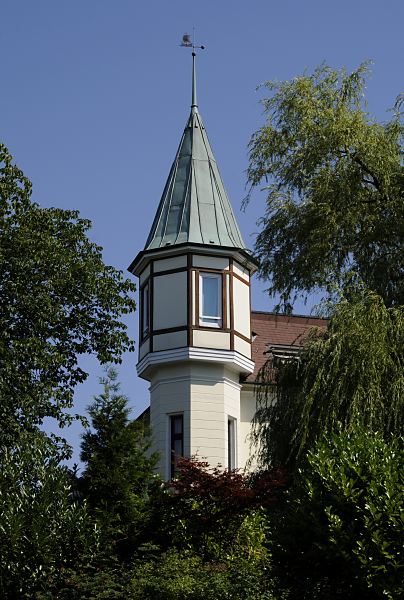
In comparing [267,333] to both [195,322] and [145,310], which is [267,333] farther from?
[195,322]

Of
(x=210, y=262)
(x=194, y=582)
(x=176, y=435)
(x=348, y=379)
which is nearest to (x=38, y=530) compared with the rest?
(x=194, y=582)

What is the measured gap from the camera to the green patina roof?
3022 cm

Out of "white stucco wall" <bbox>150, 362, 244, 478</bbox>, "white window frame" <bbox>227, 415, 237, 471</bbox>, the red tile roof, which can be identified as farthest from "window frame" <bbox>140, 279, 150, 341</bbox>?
the red tile roof

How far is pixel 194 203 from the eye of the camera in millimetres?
30953

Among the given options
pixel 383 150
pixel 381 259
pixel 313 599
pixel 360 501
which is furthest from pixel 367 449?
pixel 383 150

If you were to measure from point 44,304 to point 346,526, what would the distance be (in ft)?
31.3

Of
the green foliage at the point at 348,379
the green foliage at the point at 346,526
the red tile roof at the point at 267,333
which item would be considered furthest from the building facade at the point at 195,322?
the green foliage at the point at 346,526

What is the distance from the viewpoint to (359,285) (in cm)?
1984

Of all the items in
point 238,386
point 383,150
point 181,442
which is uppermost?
point 383,150

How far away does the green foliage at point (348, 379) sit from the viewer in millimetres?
17969

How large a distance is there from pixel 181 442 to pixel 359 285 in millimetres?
10351

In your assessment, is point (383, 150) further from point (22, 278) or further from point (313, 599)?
point (313, 599)

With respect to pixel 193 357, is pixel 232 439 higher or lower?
lower

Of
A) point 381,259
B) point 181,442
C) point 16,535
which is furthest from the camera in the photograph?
point 181,442
